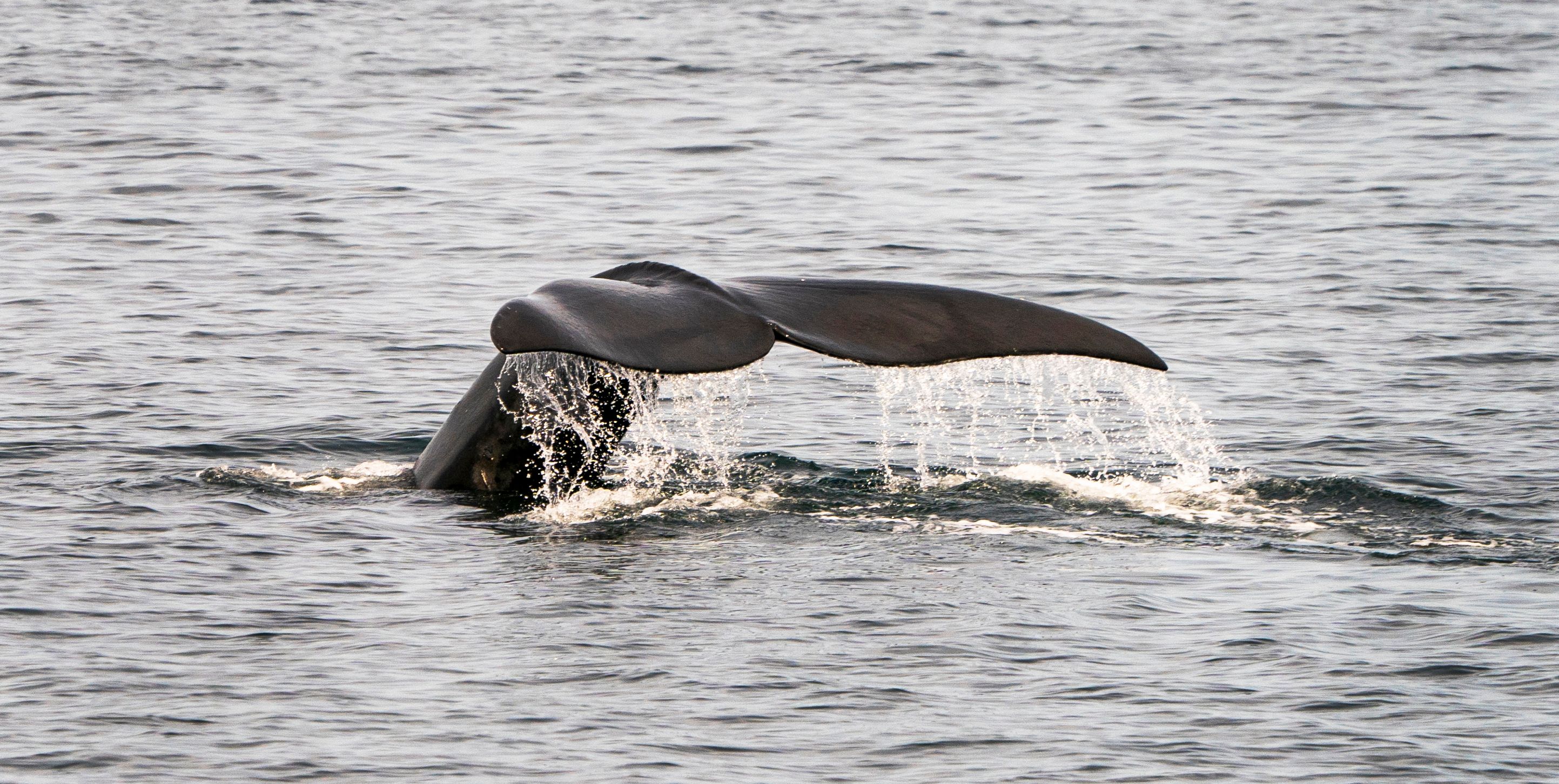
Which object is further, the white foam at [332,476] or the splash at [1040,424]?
the splash at [1040,424]

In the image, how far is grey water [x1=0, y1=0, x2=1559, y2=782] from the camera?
22.3 feet

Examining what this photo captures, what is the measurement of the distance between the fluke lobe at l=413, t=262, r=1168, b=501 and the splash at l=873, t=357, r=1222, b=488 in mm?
1805

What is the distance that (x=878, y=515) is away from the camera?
941cm

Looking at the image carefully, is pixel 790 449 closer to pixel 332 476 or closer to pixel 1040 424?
pixel 1040 424

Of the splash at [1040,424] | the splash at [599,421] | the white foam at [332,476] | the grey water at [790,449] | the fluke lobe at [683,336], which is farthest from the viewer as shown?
the splash at [1040,424]

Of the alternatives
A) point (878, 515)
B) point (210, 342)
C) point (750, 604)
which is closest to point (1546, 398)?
point (878, 515)

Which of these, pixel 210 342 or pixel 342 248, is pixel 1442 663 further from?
pixel 342 248

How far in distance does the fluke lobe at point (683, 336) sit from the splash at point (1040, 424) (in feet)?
5.92

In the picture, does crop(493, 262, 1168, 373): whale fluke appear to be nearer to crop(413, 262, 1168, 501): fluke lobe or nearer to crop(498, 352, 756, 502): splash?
crop(413, 262, 1168, 501): fluke lobe

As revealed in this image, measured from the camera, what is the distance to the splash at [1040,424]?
10695 mm

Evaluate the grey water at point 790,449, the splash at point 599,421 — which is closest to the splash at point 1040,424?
the grey water at point 790,449

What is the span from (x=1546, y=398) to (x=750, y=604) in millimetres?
6558

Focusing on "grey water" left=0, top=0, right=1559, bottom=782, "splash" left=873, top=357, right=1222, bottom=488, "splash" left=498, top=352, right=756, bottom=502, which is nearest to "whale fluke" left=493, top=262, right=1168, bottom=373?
"splash" left=498, top=352, right=756, bottom=502

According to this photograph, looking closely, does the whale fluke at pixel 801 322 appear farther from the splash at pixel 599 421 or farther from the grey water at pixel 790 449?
the grey water at pixel 790 449
